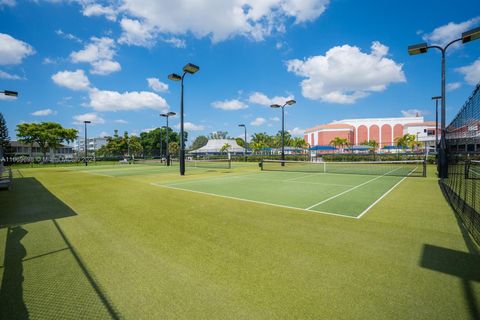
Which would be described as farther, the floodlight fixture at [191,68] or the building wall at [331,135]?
the building wall at [331,135]

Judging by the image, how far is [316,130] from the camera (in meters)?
109

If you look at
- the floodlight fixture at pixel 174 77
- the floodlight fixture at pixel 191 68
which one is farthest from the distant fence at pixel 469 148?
the floodlight fixture at pixel 174 77

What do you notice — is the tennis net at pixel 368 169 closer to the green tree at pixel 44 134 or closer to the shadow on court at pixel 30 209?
the shadow on court at pixel 30 209

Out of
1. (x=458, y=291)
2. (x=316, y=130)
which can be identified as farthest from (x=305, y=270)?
(x=316, y=130)

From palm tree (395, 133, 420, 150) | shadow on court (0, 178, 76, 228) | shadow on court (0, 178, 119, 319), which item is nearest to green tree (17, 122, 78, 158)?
shadow on court (0, 178, 76, 228)

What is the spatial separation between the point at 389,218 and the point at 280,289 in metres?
4.57

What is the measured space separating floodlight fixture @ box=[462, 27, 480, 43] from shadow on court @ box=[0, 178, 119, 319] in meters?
16.4

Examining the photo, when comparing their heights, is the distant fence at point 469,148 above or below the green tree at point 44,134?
below

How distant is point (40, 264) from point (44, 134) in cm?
6109

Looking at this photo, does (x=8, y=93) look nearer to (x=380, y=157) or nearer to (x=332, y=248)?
(x=332, y=248)

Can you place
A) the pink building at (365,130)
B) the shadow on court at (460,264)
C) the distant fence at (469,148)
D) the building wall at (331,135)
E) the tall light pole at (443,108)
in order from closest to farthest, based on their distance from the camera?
the shadow on court at (460,264), the distant fence at (469,148), the tall light pole at (443,108), the pink building at (365,130), the building wall at (331,135)

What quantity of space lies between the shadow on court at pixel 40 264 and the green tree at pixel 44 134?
56921 mm

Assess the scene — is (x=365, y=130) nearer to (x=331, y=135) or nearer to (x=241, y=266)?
(x=331, y=135)

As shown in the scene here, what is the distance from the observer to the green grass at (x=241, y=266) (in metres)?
2.62
